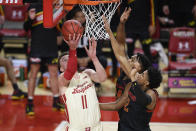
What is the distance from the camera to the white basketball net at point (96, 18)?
15.0 feet

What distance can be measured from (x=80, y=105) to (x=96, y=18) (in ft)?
4.07

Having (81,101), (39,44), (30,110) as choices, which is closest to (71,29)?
(81,101)

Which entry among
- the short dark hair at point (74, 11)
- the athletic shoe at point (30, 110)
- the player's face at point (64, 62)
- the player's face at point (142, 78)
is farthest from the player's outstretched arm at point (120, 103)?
the athletic shoe at point (30, 110)

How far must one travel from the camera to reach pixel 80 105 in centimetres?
407

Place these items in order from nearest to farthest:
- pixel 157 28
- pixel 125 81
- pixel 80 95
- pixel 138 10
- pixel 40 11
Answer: pixel 80 95, pixel 125 81, pixel 40 11, pixel 138 10, pixel 157 28

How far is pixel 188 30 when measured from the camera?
8.50 meters

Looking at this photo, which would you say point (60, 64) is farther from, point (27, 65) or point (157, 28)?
point (157, 28)

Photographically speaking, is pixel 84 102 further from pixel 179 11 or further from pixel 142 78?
pixel 179 11

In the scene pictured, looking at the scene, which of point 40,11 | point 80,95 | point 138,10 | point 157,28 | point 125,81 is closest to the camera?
point 80,95

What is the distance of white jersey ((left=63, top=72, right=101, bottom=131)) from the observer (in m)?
4.07

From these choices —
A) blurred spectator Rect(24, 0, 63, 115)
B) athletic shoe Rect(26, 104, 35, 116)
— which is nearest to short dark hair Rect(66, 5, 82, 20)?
blurred spectator Rect(24, 0, 63, 115)

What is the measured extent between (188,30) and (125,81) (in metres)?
4.36

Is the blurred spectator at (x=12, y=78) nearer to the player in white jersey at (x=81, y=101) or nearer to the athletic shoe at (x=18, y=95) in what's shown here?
the athletic shoe at (x=18, y=95)

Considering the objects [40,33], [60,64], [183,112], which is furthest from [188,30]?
[60,64]
